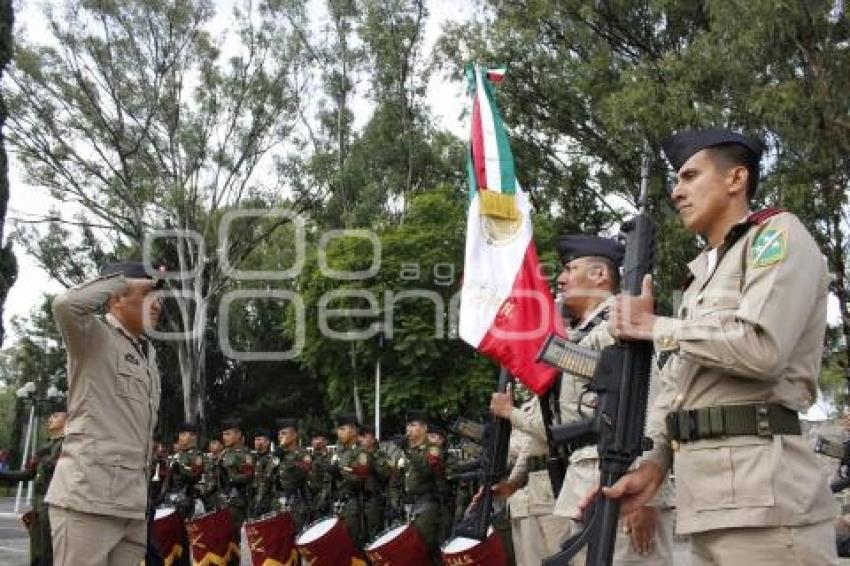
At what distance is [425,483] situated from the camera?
394 inches

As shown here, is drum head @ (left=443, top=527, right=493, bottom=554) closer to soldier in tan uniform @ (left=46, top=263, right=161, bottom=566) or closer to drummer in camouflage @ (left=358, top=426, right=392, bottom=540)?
soldier in tan uniform @ (left=46, top=263, right=161, bottom=566)

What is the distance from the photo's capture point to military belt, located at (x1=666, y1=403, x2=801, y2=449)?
2.70 metres

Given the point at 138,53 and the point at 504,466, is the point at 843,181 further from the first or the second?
the point at 138,53

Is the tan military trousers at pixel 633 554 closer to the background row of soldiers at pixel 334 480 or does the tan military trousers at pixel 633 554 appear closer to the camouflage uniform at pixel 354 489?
the background row of soldiers at pixel 334 480

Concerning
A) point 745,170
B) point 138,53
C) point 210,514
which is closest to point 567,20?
point 138,53

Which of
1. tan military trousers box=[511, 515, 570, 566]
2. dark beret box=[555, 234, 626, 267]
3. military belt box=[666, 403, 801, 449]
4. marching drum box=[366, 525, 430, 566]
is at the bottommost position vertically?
marching drum box=[366, 525, 430, 566]

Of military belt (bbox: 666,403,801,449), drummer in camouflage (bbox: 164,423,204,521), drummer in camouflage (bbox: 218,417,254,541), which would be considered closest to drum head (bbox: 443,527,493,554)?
military belt (bbox: 666,403,801,449)

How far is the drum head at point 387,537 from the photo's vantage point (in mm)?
8273

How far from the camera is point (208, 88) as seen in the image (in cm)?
2561

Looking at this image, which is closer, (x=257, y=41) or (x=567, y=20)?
(x=567, y=20)

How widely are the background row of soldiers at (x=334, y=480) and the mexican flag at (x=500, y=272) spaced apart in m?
3.94

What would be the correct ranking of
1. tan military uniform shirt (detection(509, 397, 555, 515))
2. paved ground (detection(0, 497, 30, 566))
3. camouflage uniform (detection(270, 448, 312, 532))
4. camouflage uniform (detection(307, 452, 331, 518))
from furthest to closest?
paved ground (detection(0, 497, 30, 566))
camouflage uniform (detection(270, 448, 312, 532))
camouflage uniform (detection(307, 452, 331, 518))
tan military uniform shirt (detection(509, 397, 555, 515))

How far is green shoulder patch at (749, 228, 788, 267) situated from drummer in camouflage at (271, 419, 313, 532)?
32.2ft

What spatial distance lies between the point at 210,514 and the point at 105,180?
1561 centimetres
